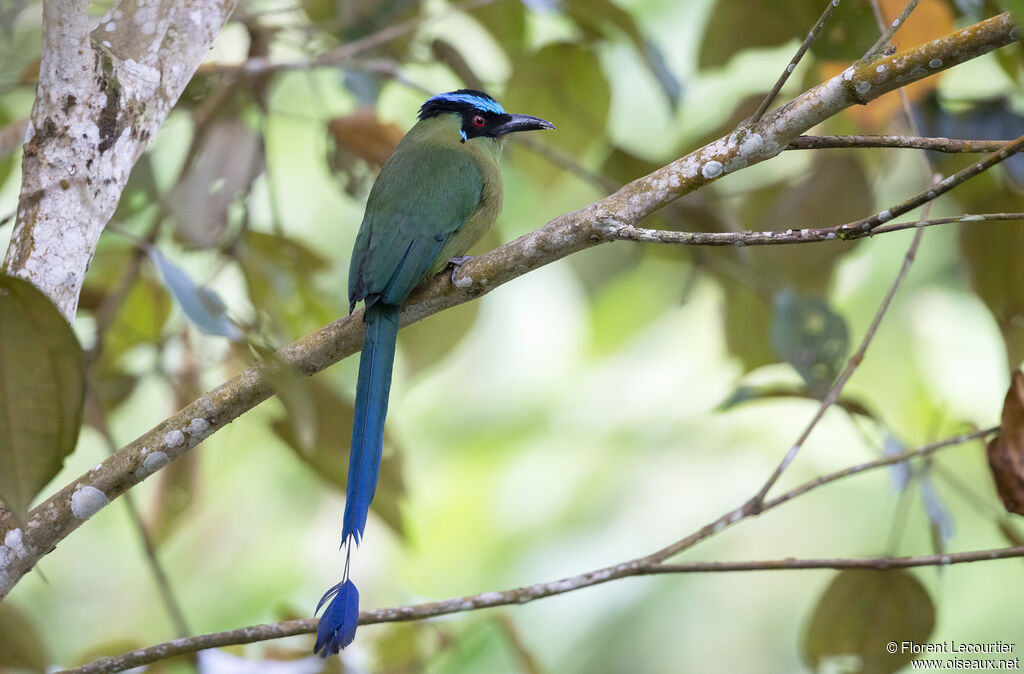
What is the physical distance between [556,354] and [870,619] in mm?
2832

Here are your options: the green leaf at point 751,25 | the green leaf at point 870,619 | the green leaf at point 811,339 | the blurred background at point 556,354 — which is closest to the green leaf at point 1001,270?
the blurred background at point 556,354

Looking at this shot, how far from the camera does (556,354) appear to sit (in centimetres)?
465

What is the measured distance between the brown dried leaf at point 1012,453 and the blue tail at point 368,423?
3.50 ft

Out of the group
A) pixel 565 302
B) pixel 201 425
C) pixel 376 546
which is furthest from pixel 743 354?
pixel 376 546

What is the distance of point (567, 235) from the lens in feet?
4.66

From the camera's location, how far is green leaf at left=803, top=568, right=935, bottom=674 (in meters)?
1.87

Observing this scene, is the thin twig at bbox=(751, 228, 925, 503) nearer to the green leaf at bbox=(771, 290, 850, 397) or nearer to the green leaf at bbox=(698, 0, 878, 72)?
the green leaf at bbox=(771, 290, 850, 397)

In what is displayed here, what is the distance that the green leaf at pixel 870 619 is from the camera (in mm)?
1871

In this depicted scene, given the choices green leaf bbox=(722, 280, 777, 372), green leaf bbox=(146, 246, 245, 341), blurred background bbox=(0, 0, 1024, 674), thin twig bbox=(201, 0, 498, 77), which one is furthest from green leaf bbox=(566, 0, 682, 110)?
green leaf bbox=(146, 246, 245, 341)

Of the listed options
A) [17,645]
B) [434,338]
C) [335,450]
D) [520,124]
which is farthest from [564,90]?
[17,645]

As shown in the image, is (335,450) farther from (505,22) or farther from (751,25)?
(751,25)

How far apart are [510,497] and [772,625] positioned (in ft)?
4.39

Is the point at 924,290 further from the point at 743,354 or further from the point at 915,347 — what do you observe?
the point at 743,354

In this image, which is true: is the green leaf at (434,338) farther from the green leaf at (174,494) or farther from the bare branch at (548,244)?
the bare branch at (548,244)
